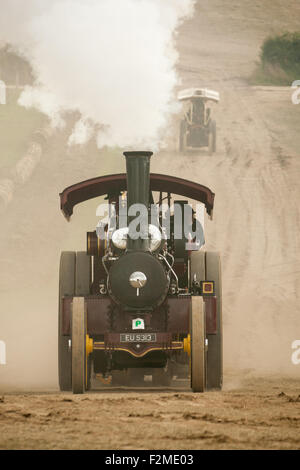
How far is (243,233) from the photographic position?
22.0 metres

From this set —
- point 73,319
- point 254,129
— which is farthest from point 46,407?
point 254,129

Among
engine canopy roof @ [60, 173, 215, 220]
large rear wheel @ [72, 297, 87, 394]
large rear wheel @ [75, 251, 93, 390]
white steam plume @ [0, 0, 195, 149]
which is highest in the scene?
white steam plume @ [0, 0, 195, 149]

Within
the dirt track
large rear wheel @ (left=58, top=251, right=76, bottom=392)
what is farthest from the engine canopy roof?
the dirt track

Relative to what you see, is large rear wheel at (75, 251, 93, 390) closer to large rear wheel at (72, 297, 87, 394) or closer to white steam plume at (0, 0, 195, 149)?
large rear wheel at (72, 297, 87, 394)

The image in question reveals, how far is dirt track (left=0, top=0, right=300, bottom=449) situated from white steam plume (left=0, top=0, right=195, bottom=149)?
125 inches

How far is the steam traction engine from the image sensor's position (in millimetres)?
9023

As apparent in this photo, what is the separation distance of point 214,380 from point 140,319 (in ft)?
3.96

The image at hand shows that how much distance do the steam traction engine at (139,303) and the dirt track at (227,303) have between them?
1.44 ft

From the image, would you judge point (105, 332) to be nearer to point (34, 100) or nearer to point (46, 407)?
point (46, 407)

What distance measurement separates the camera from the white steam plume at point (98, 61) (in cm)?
3675

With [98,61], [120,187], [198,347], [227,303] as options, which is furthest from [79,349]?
[98,61]

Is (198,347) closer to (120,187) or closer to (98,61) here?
(120,187)

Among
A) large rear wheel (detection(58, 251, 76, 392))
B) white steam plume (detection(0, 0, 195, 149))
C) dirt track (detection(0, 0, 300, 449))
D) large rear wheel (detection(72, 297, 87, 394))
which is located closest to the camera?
dirt track (detection(0, 0, 300, 449))

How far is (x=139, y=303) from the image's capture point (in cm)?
906
